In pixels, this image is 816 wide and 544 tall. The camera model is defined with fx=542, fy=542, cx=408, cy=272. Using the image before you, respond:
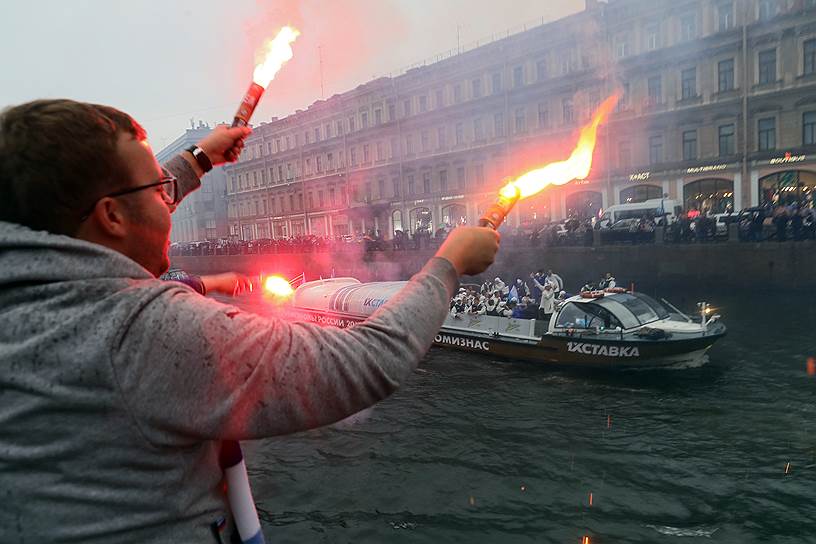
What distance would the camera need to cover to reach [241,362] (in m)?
1.04

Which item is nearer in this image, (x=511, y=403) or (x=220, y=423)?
(x=220, y=423)

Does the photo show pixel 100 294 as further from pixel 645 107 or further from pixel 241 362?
pixel 645 107

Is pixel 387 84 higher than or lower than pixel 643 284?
higher

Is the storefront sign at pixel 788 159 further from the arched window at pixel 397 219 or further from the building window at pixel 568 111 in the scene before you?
the arched window at pixel 397 219

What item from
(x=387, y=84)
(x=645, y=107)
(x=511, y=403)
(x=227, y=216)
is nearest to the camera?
(x=511, y=403)

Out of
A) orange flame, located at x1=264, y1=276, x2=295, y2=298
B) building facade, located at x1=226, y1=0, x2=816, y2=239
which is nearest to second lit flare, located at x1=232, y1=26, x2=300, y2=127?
orange flame, located at x1=264, y1=276, x2=295, y2=298

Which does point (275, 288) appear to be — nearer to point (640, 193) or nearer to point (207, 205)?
point (640, 193)

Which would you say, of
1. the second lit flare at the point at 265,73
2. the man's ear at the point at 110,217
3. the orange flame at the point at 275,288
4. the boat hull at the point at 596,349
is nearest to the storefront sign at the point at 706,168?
the boat hull at the point at 596,349

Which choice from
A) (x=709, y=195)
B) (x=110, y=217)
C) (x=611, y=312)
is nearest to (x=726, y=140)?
(x=709, y=195)

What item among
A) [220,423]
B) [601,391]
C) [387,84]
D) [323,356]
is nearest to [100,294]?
[220,423]

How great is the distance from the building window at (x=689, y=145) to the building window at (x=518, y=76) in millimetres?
11661

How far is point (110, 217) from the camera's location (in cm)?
119

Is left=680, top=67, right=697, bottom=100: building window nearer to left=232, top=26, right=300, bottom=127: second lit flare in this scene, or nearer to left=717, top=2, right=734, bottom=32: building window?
left=717, top=2, right=734, bottom=32: building window

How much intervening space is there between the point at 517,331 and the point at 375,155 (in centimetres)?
3668
